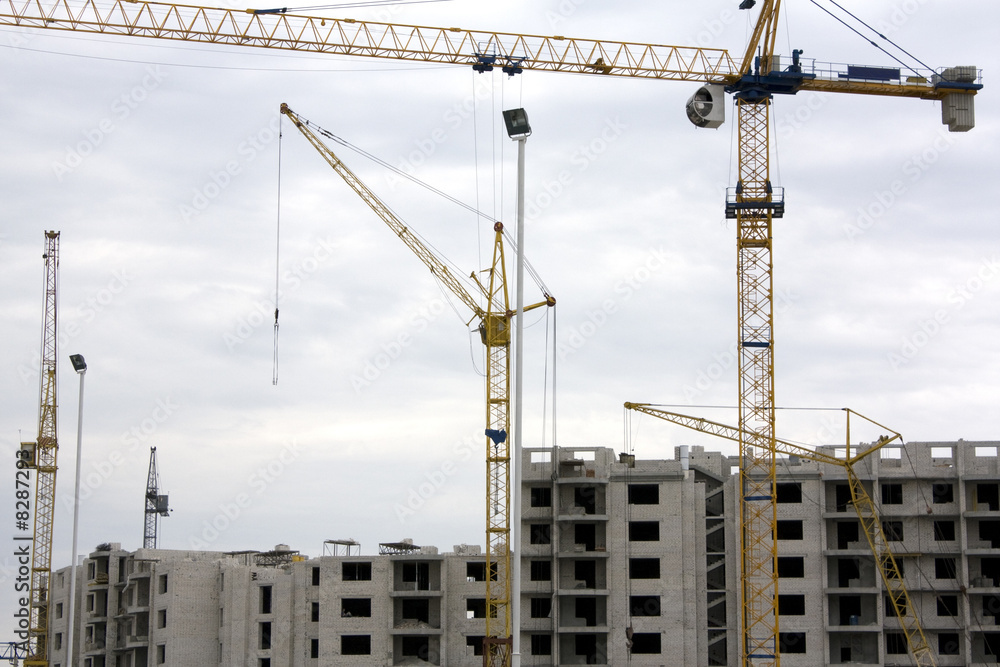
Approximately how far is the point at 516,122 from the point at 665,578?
183 ft

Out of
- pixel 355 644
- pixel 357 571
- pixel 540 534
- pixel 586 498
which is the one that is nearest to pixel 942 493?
pixel 586 498

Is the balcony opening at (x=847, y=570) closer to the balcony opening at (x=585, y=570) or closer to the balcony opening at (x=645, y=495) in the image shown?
the balcony opening at (x=645, y=495)

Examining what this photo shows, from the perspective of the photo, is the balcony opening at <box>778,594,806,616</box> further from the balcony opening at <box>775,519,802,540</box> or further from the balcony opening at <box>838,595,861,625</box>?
the balcony opening at <box>775,519,802,540</box>

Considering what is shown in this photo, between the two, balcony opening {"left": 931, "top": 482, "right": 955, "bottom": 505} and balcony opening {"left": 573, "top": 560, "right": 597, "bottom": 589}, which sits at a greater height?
balcony opening {"left": 931, "top": 482, "right": 955, "bottom": 505}

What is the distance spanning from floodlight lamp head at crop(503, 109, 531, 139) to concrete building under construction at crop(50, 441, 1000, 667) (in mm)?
52879

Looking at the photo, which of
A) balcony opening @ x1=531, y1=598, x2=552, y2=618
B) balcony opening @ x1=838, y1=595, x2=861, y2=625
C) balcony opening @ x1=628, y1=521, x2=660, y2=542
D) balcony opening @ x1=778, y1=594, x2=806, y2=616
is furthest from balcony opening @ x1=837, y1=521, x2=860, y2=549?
balcony opening @ x1=531, y1=598, x2=552, y2=618

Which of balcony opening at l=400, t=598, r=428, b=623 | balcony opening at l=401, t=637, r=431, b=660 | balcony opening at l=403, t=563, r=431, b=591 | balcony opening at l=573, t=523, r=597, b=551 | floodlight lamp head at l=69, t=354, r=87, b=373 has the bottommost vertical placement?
balcony opening at l=401, t=637, r=431, b=660

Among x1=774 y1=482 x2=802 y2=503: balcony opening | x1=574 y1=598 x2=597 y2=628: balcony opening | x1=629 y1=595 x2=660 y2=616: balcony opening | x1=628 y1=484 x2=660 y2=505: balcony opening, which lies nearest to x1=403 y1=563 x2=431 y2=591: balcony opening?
x1=574 y1=598 x2=597 y2=628: balcony opening

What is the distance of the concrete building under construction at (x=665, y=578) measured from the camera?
95.9 m

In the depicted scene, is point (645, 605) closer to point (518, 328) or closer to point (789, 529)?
point (789, 529)

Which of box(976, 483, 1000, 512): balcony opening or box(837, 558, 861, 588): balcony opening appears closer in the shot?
box(976, 483, 1000, 512): balcony opening

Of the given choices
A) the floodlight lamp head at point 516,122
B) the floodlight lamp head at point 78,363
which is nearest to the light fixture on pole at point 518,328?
the floodlight lamp head at point 516,122

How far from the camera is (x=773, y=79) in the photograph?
318ft

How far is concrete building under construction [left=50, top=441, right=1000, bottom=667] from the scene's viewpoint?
95938 millimetres
